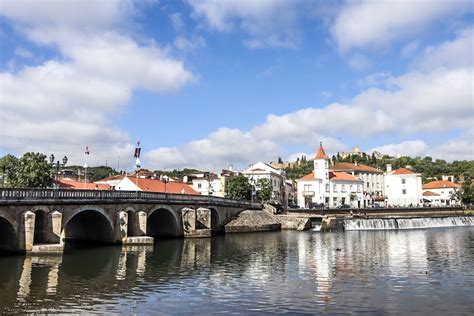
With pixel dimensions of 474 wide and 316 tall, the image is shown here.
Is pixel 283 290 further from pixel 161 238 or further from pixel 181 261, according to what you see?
pixel 161 238

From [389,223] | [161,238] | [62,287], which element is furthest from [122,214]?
[389,223]

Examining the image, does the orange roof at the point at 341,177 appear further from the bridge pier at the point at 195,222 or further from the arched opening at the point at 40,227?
the arched opening at the point at 40,227

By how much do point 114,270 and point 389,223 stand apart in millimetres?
65632

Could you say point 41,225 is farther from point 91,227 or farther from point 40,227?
point 91,227

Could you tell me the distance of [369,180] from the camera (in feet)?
485

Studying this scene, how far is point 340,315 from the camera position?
2297 cm

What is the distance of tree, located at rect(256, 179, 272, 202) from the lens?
385 feet

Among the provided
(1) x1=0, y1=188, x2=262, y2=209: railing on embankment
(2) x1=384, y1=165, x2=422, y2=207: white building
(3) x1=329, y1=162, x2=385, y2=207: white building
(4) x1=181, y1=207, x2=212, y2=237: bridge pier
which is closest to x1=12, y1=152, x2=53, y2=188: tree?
(1) x1=0, y1=188, x2=262, y2=209: railing on embankment

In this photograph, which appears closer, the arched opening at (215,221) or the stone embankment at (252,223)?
the arched opening at (215,221)

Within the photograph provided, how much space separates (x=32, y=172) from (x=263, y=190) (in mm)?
58220

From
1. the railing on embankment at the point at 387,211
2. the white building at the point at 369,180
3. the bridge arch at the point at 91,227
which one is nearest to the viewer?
the bridge arch at the point at 91,227

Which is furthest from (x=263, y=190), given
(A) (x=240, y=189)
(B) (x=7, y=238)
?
(B) (x=7, y=238)

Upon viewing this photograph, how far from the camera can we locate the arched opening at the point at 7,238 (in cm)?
4122

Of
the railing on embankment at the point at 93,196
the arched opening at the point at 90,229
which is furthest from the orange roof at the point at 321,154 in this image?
the arched opening at the point at 90,229
